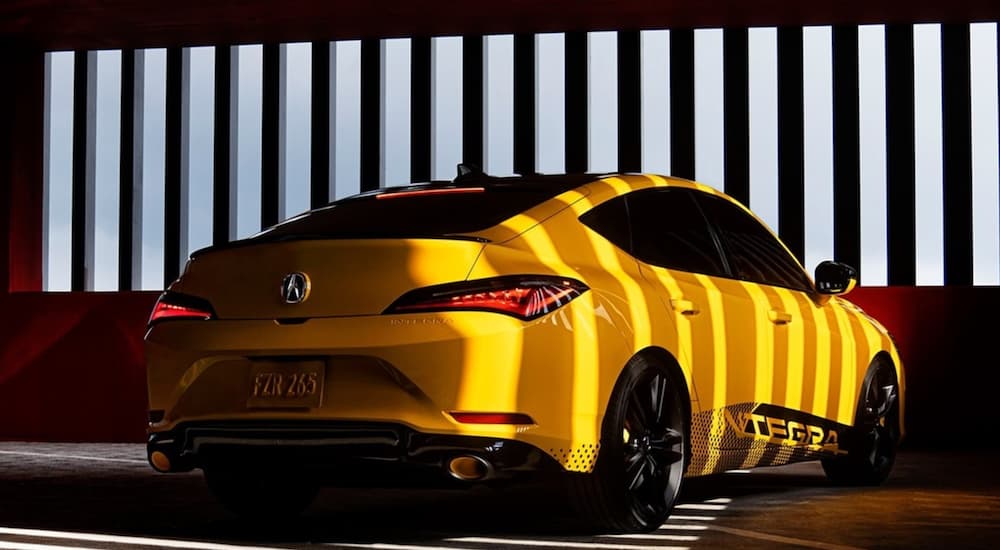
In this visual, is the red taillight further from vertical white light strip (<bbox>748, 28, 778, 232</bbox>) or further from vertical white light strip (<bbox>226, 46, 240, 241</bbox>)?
vertical white light strip (<bbox>226, 46, 240, 241</bbox>)

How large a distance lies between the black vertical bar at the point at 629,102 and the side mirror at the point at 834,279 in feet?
19.6

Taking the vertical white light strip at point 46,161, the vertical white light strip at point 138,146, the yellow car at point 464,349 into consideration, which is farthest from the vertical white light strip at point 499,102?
the yellow car at point 464,349

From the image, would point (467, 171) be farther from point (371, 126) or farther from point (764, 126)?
point (371, 126)

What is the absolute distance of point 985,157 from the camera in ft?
43.2

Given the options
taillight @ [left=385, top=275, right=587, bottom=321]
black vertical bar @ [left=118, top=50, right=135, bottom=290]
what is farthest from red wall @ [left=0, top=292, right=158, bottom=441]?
taillight @ [left=385, top=275, right=587, bottom=321]

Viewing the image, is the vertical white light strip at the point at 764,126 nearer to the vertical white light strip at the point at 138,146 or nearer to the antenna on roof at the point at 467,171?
the vertical white light strip at the point at 138,146

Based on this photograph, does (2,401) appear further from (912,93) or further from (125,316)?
(912,93)

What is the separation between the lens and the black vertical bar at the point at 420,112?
13.9 meters

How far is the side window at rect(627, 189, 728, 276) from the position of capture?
6.15m

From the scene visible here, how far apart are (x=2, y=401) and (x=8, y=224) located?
1.63 m

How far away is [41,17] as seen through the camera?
13.1 m

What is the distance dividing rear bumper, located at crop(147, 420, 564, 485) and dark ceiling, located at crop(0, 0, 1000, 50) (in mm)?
7568

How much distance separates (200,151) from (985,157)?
712 centimetres

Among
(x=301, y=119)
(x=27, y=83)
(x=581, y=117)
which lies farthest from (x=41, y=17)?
(x=581, y=117)
